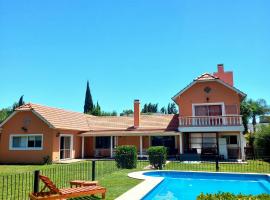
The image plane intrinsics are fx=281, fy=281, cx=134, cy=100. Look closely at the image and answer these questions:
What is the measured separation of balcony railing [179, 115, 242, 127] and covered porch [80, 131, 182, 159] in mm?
1576

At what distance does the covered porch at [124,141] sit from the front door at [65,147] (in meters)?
1.94

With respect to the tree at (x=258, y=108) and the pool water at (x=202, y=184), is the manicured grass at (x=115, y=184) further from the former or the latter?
the tree at (x=258, y=108)

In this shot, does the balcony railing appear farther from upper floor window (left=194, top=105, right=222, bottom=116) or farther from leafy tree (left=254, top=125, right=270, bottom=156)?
leafy tree (left=254, top=125, right=270, bottom=156)

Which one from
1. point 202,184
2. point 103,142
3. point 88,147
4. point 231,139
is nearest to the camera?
point 202,184

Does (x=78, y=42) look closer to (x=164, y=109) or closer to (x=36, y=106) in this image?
(x=36, y=106)

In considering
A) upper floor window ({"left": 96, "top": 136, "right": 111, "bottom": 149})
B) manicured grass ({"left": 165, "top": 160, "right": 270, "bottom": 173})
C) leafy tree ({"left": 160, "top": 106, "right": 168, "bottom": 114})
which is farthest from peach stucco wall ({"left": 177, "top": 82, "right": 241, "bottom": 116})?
leafy tree ({"left": 160, "top": 106, "right": 168, "bottom": 114})

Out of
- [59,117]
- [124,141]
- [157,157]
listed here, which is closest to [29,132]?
[59,117]

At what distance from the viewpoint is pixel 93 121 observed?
3512 centimetres

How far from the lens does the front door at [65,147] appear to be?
28416 mm

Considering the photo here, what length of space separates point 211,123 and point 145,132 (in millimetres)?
6763

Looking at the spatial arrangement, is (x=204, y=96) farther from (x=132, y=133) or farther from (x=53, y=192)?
(x=53, y=192)

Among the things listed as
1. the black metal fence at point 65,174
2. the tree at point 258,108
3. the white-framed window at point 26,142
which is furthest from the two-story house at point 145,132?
the tree at point 258,108

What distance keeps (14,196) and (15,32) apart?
11962mm

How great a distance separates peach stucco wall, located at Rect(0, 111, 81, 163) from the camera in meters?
26.2
